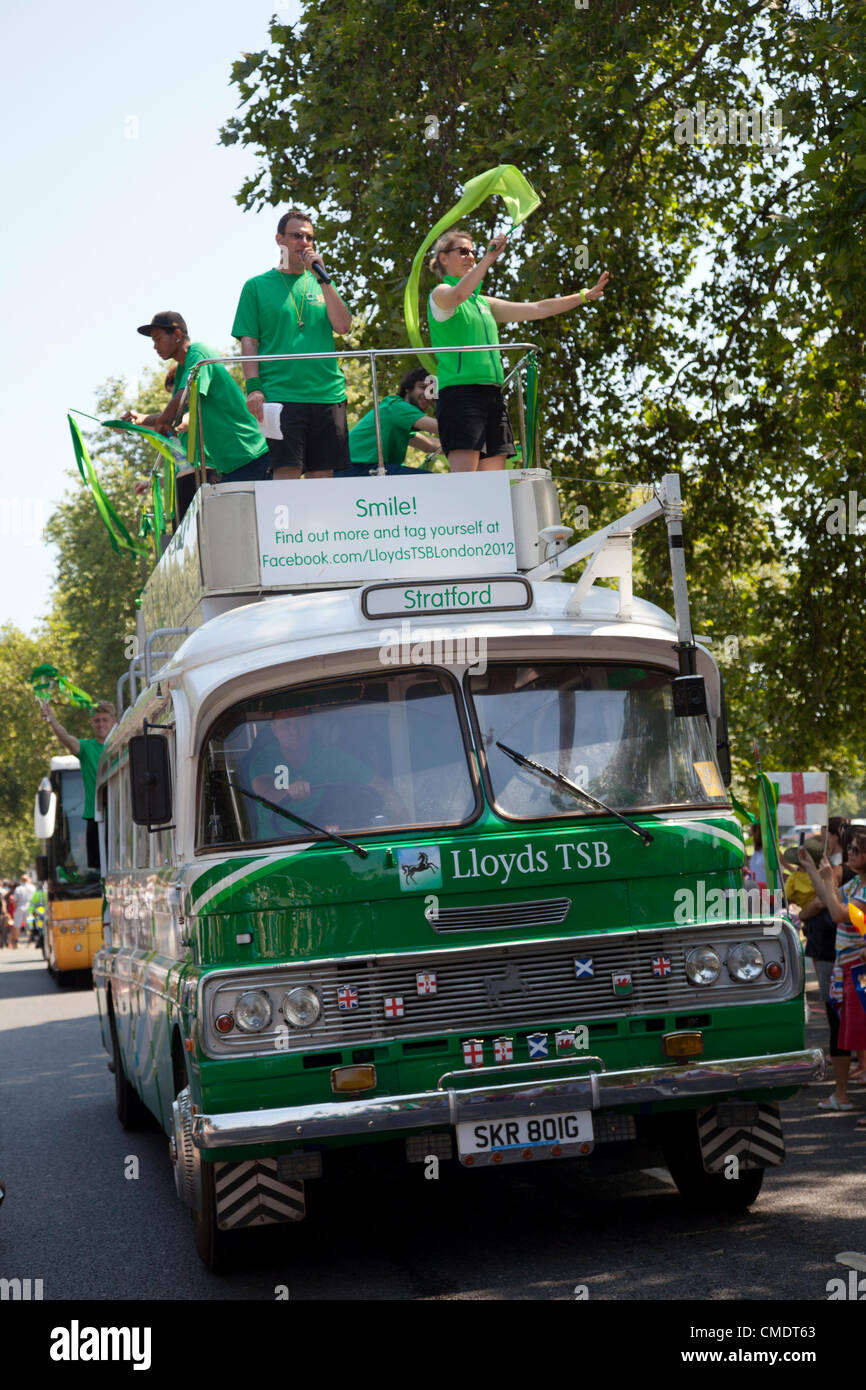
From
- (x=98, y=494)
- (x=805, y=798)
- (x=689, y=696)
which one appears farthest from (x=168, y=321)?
(x=805, y=798)

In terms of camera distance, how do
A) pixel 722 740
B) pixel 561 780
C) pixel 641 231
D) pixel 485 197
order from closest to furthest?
pixel 561 780
pixel 722 740
pixel 485 197
pixel 641 231

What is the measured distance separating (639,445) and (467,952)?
42.3ft

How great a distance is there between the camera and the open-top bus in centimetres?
2770

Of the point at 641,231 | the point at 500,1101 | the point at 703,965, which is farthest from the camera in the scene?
the point at 641,231

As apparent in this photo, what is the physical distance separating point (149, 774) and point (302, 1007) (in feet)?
4.45

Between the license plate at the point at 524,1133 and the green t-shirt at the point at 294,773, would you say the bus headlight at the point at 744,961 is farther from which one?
the green t-shirt at the point at 294,773

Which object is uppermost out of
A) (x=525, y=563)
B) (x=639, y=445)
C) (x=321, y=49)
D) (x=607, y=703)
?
(x=321, y=49)

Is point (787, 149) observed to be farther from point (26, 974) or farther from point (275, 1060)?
point (26, 974)

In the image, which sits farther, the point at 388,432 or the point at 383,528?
the point at 388,432

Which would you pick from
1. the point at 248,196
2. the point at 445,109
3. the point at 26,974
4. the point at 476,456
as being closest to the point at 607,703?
the point at 476,456

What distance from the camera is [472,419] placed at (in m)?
9.36

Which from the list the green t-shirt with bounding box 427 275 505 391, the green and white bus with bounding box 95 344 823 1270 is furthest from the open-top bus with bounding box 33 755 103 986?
the green and white bus with bounding box 95 344 823 1270

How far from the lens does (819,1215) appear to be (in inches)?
292

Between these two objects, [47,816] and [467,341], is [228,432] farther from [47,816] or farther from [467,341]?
[47,816]
